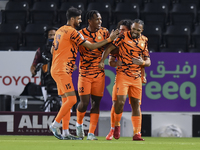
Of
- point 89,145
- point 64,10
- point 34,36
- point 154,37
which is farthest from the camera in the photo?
point 64,10

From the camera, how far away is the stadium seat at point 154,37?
418 inches

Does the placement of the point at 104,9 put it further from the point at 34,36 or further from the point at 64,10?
the point at 34,36

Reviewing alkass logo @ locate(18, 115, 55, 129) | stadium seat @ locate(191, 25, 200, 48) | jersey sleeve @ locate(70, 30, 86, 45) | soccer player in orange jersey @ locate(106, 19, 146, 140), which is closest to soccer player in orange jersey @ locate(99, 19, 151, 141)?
soccer player in orange jersey @ locate(106, 19, 146, 140)

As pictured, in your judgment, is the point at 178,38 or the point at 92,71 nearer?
the point at 92,71

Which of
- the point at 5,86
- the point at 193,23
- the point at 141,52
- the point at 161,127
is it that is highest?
the point at 193,23

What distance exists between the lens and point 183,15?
11.4 meters

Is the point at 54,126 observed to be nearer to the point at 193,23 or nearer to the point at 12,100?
the point at 12,100

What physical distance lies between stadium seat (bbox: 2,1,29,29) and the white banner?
10.6ft

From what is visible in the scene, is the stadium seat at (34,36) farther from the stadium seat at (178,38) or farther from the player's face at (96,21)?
the player's face at (96,21)

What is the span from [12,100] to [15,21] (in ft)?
12.1

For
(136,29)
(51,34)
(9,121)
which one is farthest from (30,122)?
(136,29)

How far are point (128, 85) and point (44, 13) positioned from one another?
6.05 metres

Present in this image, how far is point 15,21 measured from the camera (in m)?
11.8

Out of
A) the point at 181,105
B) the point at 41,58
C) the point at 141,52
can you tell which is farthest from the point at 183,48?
the point at 141,52
